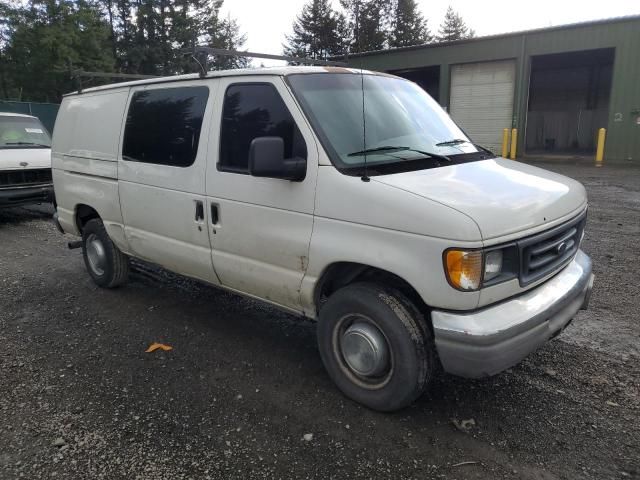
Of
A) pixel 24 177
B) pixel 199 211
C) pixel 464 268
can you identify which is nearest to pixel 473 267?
pixel 464 268

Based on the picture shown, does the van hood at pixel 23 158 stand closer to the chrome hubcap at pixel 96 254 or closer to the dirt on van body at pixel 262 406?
the chrome hubcap at pixel 96 254

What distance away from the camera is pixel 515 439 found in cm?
297

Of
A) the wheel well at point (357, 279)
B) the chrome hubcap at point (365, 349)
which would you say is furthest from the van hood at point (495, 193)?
the chrome hubcap at point (365, 349)

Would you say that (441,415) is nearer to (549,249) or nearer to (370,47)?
(549,249)

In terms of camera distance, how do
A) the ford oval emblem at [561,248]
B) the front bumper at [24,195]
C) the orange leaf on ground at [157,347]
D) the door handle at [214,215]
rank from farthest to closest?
the front bumper at [24,195], the orange leaf on ground at [157,347], the door handle at [214,215], the ford oval emblem at [561,248]

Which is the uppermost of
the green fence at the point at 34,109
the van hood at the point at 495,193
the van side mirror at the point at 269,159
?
the green fence at the point at 34,109

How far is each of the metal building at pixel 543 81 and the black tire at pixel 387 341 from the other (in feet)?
63.7

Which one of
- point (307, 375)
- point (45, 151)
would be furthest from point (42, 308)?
point (45, 151)

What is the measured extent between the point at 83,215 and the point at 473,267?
184 inches

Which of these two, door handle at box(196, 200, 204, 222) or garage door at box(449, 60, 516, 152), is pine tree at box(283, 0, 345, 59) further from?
door handle at box(196, 200, 204, 222)

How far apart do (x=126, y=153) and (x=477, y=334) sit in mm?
3623

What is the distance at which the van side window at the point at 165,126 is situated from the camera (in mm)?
4117

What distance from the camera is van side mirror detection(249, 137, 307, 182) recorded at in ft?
10.2

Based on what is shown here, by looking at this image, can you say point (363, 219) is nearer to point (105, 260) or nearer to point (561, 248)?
point (561, 248)
